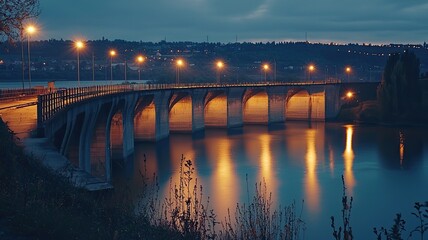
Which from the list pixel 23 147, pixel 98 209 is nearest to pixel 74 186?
pixel 98 209

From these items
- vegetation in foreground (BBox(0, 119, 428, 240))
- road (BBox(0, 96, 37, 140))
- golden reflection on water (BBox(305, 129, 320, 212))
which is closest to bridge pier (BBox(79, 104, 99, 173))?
road (BBox(0, 96, 37, 140))

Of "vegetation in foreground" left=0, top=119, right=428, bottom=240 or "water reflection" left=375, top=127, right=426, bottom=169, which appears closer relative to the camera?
"vegetation in foreground" left=0, top=119, right=428, bottom=240

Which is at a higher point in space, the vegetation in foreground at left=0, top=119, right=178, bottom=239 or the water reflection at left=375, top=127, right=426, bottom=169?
the vegetation in foreground at left=0, top=119, right=178, bottom=239

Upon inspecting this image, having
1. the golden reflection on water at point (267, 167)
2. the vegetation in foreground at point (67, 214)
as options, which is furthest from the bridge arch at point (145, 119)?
the vegetation in foreground at point (67, 214)

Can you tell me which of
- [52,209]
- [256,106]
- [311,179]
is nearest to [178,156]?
[311,179]

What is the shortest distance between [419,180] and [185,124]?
37.2 m

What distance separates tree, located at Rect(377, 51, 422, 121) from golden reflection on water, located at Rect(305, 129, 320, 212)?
24964 millimetres

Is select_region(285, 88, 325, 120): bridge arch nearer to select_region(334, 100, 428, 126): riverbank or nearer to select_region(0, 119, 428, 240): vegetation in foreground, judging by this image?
select_region(334, 100, 428, 126): riverbank

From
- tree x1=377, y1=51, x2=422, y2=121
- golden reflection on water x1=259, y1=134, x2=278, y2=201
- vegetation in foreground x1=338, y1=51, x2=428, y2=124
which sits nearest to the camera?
golden reflection on water x1=259, y1=134, x2=278, y2=201

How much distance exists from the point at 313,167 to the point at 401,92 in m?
45.9

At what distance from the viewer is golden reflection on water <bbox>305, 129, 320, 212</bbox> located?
34.3 m

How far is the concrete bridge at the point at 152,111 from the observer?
28.1 m

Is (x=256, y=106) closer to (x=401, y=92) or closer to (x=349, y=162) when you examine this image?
(x=401, y=92)

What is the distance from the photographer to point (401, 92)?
3516 inches
